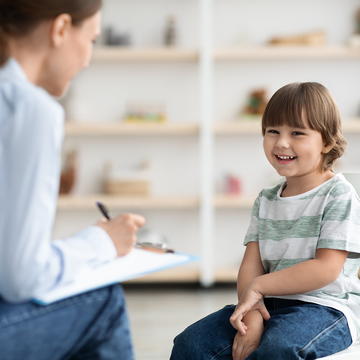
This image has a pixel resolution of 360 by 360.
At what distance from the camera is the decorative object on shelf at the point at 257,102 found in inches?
173

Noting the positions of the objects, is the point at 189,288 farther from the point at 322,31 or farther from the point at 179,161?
the point at 322,31

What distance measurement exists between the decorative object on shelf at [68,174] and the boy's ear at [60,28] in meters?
3.21

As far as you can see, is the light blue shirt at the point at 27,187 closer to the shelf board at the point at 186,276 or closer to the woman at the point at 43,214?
the woman at the point at 43,214

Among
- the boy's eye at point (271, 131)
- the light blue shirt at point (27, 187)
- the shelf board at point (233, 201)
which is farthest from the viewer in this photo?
the shelf board at point (233, 201)

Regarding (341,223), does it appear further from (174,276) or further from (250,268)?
(174,276)

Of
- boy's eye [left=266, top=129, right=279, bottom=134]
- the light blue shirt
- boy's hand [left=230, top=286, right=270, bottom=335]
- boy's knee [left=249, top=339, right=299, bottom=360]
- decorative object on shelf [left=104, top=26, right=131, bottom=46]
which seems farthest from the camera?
decorative object on shelf [left=104, top=26, right=131, bottom=46]

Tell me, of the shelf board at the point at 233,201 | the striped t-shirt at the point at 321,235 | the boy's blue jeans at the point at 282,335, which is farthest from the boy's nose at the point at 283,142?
the shelf board at the point at 233,201

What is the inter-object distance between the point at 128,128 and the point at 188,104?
469mm

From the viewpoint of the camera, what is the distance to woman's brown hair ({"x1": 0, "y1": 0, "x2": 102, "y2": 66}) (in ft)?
3.90

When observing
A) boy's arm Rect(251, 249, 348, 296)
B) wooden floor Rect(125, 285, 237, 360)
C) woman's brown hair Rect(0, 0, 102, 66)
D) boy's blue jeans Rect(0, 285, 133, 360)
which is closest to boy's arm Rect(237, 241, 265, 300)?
boy's arm Rect(251, 249, 348, 296)

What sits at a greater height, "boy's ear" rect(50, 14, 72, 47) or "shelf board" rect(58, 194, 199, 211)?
"boy's ear" rect(50, 14, 72, 47)

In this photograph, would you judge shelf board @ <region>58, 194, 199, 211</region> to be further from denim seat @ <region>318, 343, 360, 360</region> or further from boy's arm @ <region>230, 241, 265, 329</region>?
denim seat @ <region>318, 343, 360, 360</region>

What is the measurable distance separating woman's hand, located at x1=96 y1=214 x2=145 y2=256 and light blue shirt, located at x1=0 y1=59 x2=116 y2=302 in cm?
15

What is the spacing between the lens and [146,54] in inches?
169
